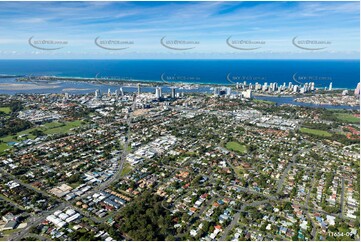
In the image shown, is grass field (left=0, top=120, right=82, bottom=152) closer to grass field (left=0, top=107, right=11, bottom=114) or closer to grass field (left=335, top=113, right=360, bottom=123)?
grass field (left=0, top=107, right=11, bottom=114)

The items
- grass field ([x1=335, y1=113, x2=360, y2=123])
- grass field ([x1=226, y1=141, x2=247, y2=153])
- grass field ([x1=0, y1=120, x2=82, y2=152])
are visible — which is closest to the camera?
grass field ([x1=226, y1=141, x2=247, y2=153])

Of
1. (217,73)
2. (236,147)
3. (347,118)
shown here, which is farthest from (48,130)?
(217,73)

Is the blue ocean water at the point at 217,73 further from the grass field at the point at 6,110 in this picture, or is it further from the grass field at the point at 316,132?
the grass field at the point at 6,110

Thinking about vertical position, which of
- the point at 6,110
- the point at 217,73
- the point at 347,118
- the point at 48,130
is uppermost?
the point at 217,73

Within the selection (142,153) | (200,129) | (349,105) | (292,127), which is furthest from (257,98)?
(142,153)

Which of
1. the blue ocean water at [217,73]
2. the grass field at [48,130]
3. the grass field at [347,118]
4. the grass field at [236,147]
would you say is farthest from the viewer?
the blue ocean water at [217,73]

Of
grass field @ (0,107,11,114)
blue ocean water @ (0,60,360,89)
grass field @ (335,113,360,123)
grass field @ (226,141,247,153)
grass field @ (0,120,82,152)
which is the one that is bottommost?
grass field @ (226,141,247,153)

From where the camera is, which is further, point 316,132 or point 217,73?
point 217,73

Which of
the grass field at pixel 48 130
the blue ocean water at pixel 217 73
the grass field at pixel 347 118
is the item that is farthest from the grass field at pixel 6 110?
the grass field at pixel 347 118

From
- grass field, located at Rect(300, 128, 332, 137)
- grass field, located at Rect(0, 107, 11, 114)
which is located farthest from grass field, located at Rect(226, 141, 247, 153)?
grass field, located at Rect(0, 107, 11, 114)

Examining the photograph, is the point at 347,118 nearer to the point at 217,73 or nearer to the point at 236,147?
the point at 236,147
